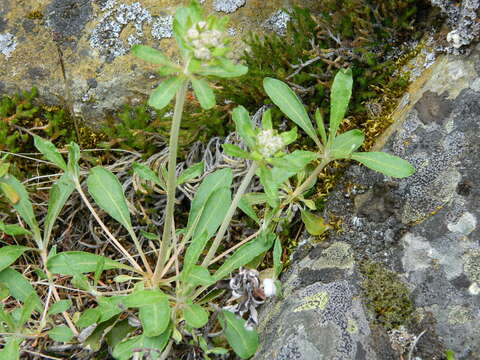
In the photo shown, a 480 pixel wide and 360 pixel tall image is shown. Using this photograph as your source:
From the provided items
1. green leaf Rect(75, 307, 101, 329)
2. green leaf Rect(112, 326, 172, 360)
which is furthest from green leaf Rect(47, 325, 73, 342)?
green leaf Rect(112, 326, 172, 360)

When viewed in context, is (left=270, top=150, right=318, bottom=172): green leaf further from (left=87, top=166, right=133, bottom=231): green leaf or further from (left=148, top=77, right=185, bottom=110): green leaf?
(left=87, top=166, right=133, bottom=231): green leaf

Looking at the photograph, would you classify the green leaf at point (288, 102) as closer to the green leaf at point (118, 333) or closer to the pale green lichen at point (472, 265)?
the pale green lichen at point (472, 265)

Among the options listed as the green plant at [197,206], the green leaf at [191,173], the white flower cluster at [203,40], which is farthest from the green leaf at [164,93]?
the green leaf at [191,173]

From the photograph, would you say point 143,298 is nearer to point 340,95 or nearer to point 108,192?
point 108,192

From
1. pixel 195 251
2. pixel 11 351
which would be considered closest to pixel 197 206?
pixel 195 251

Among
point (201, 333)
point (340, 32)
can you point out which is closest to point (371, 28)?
point (340, 32)

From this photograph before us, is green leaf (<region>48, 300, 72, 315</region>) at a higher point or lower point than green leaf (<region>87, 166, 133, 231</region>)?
lower
